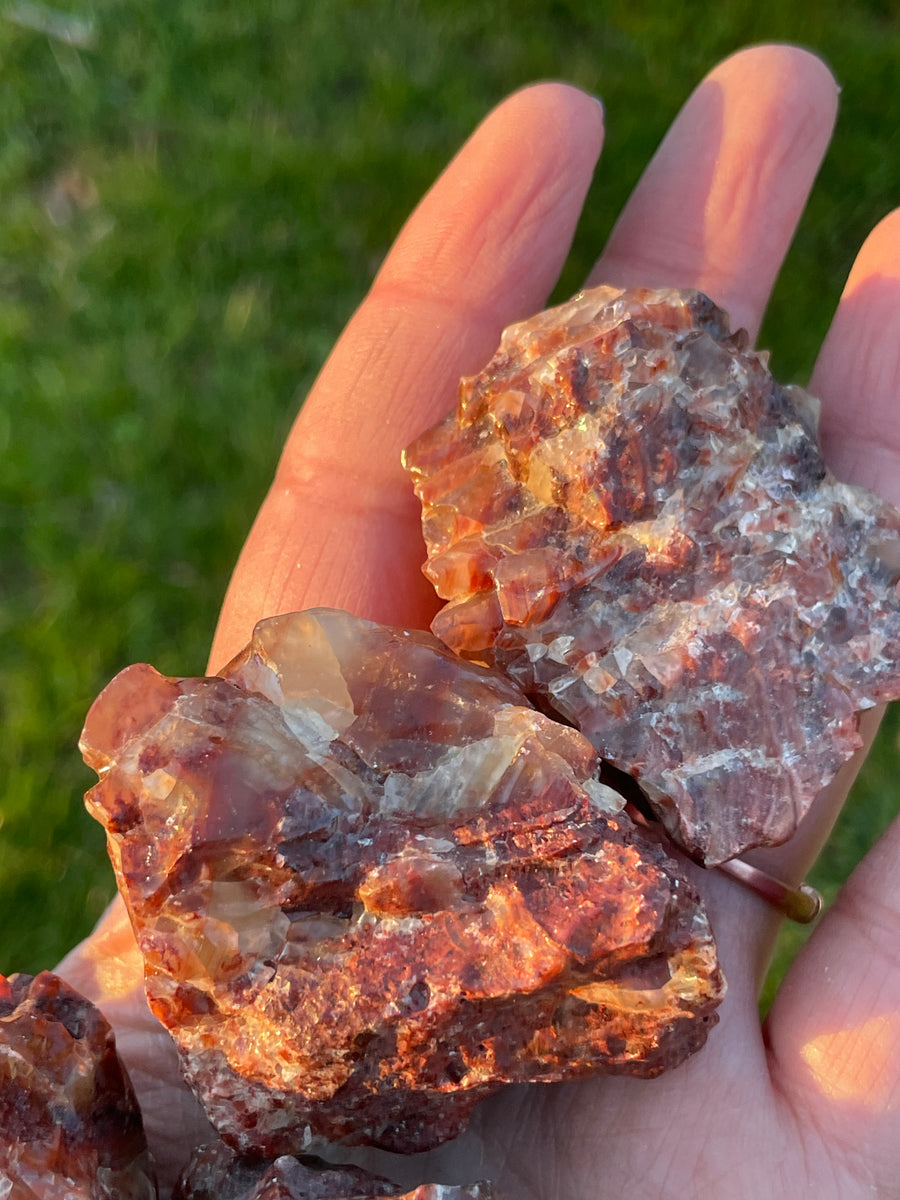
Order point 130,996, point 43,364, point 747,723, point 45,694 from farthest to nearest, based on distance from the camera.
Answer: point 43,364, point 45,694, point 130,996, point 747,723

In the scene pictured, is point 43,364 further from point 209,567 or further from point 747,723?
point 747,723

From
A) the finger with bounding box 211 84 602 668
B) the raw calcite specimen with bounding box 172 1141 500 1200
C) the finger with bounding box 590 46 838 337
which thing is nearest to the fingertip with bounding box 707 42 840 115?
the finger with bounding box 590 46 838 337

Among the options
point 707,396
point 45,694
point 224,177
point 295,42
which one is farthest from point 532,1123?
point 295,42

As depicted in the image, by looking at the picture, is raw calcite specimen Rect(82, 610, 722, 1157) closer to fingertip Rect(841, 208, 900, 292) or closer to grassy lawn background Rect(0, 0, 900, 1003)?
fingertip Rect(841, 208, 900, 292)

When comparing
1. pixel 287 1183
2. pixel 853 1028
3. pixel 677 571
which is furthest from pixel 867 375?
pixel 287 1183

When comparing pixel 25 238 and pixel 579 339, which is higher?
pixel 579 339

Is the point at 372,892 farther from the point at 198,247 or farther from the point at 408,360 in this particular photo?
the point at 198,247
